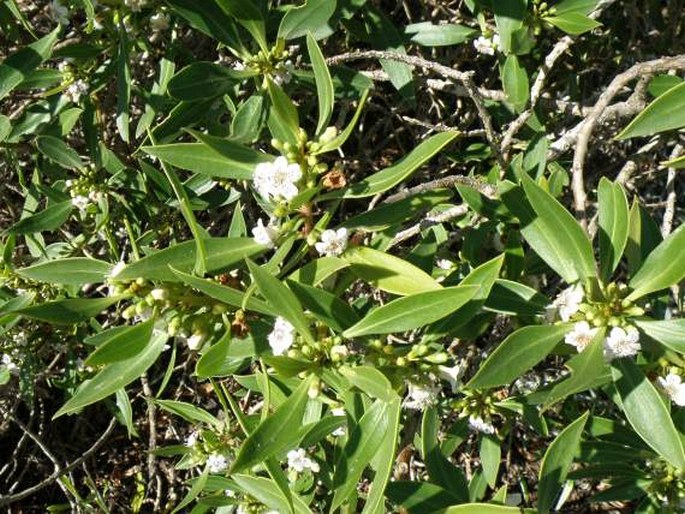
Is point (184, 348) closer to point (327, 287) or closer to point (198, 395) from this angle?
point (198, 395)

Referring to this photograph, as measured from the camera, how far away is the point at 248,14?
5.85 feet

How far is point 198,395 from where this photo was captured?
10.6 ft

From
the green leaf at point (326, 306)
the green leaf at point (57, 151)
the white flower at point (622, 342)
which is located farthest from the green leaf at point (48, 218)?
the white flower at point (622, 342)

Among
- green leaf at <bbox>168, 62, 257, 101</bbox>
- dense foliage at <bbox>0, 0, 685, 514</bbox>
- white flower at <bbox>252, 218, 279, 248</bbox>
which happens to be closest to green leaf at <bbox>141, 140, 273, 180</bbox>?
dense foliage at <bbox>0, 0, 685, 514</bbox>

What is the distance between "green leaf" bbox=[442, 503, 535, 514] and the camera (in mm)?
1573

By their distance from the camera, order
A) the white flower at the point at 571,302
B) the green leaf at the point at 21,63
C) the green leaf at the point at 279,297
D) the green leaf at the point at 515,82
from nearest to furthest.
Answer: the green leaf at the point at 279,297 → the white flower at the point at 571,302 → the green leaf at the point at 21,63 → the green leaf at the point at 515,82

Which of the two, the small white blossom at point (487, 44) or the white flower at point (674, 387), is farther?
the small white blossom at point (487, 44)

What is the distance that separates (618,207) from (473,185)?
0.35 meters

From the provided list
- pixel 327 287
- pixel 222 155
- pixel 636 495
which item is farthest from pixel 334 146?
pixel 636 495

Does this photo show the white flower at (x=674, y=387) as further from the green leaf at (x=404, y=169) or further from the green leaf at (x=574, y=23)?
the green leaf at (x=574, y=23)

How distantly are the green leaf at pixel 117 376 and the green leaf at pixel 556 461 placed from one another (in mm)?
852

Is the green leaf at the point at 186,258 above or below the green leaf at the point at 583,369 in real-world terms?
above

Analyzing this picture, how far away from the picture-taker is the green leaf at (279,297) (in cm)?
129

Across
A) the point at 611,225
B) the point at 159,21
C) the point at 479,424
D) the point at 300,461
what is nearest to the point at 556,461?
the point at 479,424
